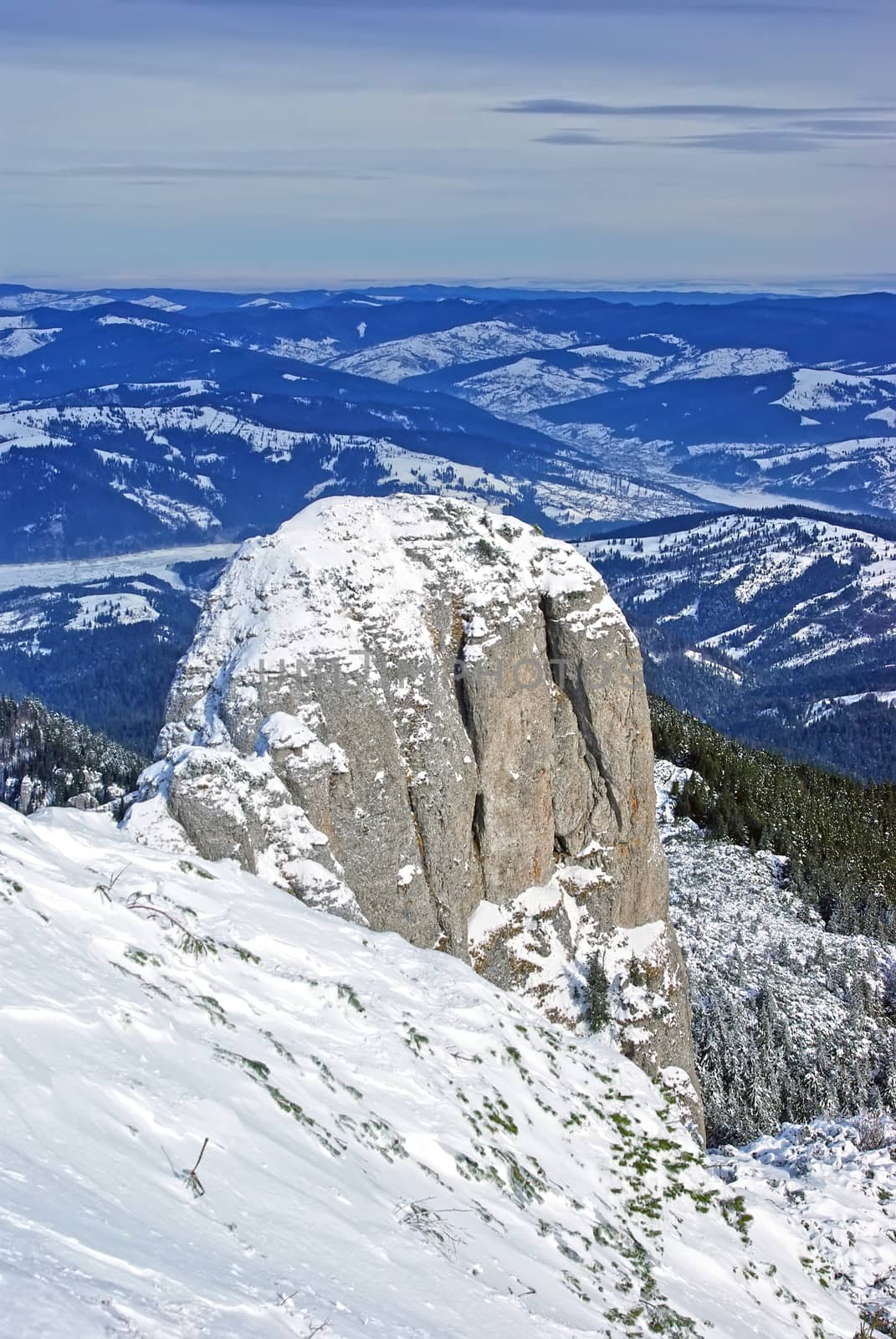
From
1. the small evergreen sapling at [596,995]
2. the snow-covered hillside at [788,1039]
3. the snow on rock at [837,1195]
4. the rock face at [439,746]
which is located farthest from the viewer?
the small evergreen sapling at [596,995]

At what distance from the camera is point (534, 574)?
4591 cm

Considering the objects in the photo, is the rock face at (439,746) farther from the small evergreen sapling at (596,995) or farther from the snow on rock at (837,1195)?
the snow on rock at (837,1195)

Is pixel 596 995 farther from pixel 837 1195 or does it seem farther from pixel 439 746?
pixel 837 1195

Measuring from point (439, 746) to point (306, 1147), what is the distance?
23155 millimetres

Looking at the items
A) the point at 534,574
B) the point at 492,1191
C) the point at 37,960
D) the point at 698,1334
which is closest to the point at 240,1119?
the point at 37,960

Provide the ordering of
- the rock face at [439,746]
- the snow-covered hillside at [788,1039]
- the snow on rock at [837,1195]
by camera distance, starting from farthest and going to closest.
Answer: the rock face at [439,746]
the snow-covered hillside at [788,1039]
the snow on rock at [837,1195]

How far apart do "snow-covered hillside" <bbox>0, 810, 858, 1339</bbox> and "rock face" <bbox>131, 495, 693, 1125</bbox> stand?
658 centimetres

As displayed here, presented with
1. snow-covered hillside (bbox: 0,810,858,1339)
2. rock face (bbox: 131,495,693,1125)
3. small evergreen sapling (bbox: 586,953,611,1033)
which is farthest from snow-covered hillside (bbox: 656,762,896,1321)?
rock face (bbox: 131,495,693,1125)

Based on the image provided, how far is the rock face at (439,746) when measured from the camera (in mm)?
36719

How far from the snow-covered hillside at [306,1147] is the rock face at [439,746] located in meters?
6.58

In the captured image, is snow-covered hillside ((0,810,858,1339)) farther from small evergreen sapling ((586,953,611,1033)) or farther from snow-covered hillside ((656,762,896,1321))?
small evergreen sapling ((586,953,611,1033))

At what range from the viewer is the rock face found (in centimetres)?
3672

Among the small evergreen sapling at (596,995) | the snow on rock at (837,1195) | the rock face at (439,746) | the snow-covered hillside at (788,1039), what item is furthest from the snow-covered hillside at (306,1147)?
the small evergreen sapling at (596,995)

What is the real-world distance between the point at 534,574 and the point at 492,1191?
28.7m
